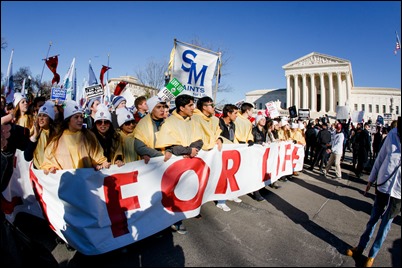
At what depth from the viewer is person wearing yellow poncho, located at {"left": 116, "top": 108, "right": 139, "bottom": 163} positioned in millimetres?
3695

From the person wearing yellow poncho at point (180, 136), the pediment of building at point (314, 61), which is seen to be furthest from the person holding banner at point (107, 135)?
the pediment of building at point (314, 61)

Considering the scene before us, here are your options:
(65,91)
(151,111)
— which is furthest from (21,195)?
(65,91)

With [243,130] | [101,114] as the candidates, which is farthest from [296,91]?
[101,114]

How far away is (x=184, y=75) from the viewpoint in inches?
242

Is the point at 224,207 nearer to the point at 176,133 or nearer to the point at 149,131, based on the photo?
the point at 176,133

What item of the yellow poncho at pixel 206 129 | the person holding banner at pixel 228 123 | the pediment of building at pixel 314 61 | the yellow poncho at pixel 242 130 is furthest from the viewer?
the pediment of building at pixel 314 61

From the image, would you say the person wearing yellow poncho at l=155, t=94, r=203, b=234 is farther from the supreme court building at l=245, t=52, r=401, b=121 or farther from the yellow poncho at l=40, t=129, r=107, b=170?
the supreme court building at l=245, t=52, r=401, b=121

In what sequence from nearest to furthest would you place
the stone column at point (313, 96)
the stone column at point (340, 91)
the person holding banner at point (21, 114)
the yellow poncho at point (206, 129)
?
1. the yellow poncho at point (206, 129)
2. the person holding banner at point (21, 114)
3. the stone column at point (340, 91)
4. the stone column at point (313, 96)

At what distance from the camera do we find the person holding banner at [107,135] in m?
3.53

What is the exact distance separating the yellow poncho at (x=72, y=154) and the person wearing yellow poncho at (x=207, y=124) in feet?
5.83

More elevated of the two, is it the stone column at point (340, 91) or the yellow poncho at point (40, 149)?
the stone column at point (340, 91)

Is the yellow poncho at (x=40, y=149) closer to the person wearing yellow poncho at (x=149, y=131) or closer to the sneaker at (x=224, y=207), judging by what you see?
the person wearing yellow poncho at (x=149, y=131)

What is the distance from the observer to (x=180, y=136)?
3859 millimetres

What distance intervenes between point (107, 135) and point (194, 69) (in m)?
3.31
